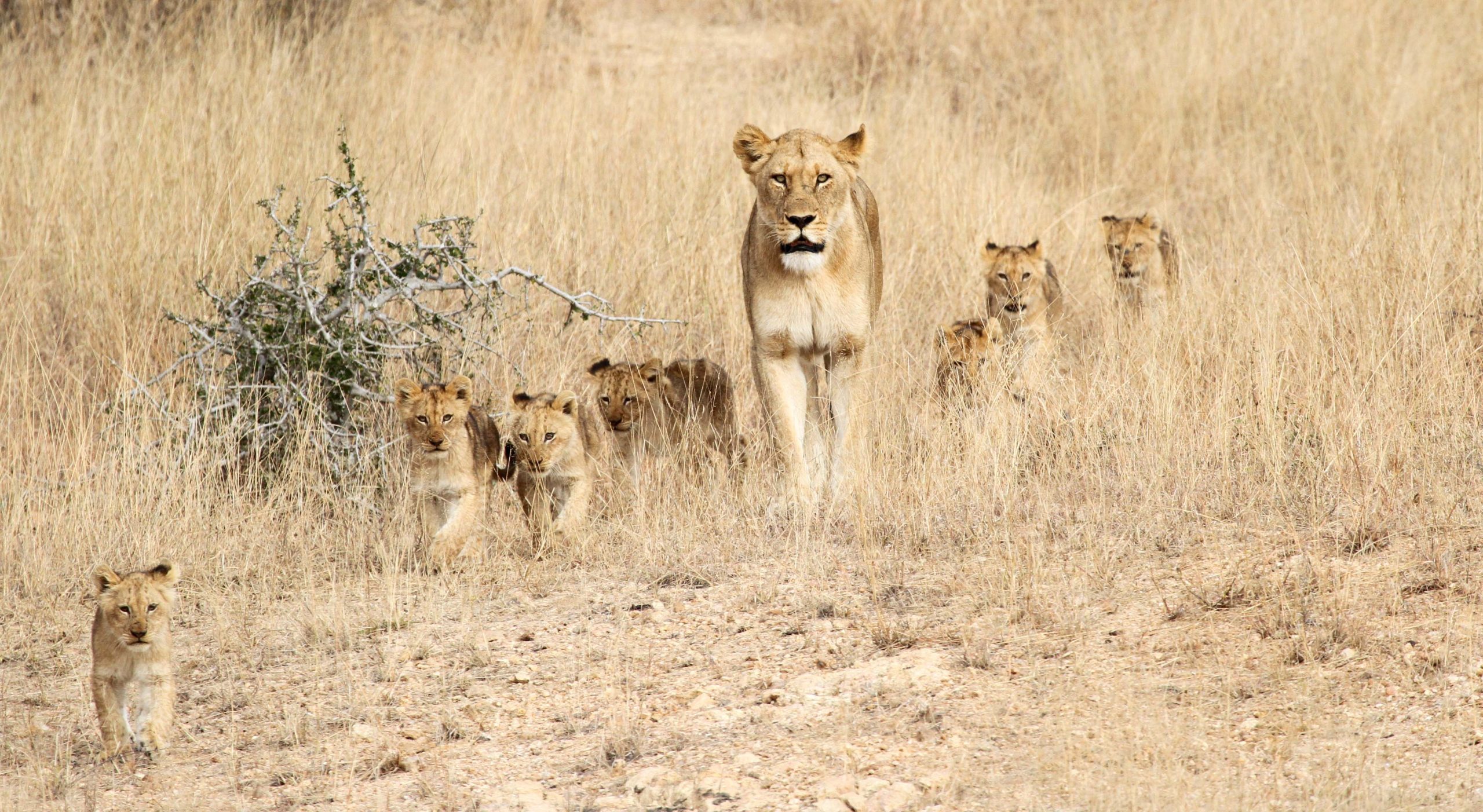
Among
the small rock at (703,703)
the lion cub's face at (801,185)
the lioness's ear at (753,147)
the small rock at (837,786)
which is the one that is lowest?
the small rock at (837,786)

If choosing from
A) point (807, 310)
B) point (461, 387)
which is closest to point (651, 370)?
point (807, 310)

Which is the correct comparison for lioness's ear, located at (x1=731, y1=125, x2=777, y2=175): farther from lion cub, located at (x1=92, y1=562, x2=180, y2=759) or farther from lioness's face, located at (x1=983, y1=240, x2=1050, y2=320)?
lion cub, located at (x1=92, y1=562, x2=180, y2=759)

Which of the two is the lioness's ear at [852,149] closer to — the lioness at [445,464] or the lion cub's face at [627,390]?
the lion cub's face at [627,390]

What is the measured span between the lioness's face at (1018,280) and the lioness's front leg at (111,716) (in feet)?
17.3

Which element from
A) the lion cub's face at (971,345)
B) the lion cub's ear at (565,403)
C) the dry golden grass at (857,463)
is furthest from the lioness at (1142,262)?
the lion cub's ear at (565,403)

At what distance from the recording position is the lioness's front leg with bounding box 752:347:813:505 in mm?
6938

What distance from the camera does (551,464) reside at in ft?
22.4

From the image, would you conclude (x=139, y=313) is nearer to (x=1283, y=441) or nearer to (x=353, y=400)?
(x=353, y=400)

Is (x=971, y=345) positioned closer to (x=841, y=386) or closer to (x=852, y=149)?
(x=841, y=386)

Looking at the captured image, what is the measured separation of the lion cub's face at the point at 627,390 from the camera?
25.0 feet

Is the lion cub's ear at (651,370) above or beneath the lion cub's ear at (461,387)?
above

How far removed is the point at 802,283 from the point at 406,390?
1792 millimetres

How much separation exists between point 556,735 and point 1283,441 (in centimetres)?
338

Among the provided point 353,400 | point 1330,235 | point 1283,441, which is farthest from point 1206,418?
point 353,400
